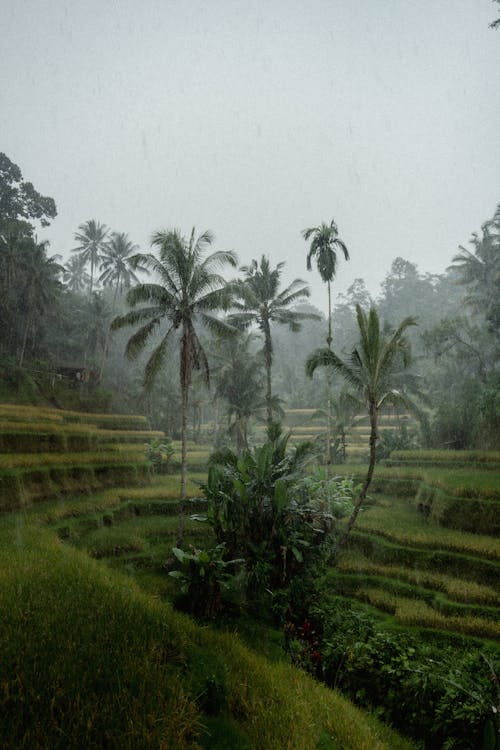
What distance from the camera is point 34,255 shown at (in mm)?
31875

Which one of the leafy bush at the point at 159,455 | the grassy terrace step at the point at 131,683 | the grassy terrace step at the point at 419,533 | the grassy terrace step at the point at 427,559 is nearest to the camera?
the grassy terrace step at the point at 131,683

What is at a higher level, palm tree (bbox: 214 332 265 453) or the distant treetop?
the distant treetop

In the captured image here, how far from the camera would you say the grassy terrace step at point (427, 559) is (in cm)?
1022

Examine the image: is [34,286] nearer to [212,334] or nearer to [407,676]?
[212,334]

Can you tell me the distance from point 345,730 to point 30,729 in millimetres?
3658

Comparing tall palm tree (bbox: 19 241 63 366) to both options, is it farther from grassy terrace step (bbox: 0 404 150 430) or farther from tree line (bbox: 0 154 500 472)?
grassy terrace step (bbox: 0 404 150 430)

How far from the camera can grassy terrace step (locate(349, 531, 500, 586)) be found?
10219mm

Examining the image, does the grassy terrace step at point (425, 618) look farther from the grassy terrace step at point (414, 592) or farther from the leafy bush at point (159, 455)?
the leafy bush at point (159, 455)

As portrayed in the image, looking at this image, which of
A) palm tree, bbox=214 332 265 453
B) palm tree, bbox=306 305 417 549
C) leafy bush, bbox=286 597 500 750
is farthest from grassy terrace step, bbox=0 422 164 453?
leafy bush, bbox=286 597 500 750

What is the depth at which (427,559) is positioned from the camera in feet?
37.0

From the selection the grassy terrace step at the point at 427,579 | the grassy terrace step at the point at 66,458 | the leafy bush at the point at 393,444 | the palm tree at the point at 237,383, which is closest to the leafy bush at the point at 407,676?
the grassy terrace step at the point at 427,579

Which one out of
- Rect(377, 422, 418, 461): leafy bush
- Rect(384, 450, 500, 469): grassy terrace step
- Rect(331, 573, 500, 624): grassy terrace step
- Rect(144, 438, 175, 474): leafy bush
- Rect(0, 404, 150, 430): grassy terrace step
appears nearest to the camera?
Rect(331, 573, 500, 624): grassy terrace step

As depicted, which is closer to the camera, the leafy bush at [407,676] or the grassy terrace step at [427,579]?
Result: the leafy bush at [407,676]

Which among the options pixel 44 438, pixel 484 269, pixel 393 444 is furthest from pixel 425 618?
pixel 484 269
